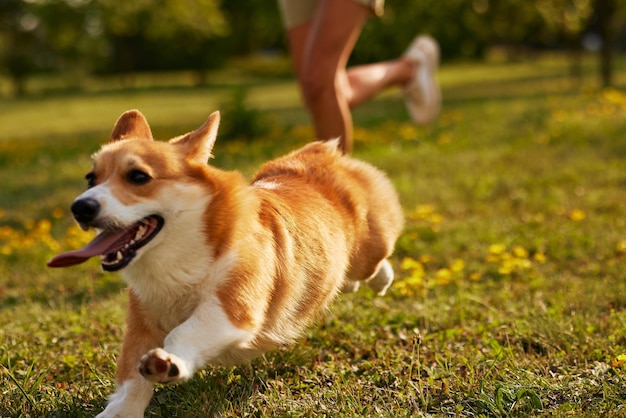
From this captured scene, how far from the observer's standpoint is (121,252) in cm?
238

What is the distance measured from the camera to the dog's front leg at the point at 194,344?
7.25 feet

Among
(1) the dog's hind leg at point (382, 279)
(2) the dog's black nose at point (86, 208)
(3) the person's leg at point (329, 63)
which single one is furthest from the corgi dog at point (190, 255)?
(3) the person's leg at point (329, 63)

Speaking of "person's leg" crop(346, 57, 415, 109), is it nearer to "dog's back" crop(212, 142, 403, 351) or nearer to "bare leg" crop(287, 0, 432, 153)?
"bare leg" crop(287, 0, 432, 153)

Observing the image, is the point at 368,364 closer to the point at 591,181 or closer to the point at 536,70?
the point at 591,181

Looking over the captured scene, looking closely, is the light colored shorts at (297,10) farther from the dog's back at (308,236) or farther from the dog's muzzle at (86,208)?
the dog's muzzle at (86,208)

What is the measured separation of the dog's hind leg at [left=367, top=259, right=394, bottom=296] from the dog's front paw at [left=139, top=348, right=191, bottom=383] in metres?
1.65

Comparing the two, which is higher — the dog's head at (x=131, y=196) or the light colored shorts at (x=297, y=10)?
the dog's head at (x=131, y=196)

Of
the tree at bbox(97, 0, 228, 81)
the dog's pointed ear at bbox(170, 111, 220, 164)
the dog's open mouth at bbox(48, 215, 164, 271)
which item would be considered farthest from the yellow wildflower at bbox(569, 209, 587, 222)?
the tree at bbox(97, 0, 228, 81)

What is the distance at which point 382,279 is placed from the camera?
3828 millimetres

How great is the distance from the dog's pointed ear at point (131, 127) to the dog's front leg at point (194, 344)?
2.50 feet

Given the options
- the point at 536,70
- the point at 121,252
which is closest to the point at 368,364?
the point at 121,252

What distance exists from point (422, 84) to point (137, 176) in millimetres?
4760

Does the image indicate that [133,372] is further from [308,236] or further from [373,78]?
[373,78]

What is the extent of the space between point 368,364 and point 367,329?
0.43 m
